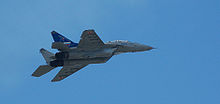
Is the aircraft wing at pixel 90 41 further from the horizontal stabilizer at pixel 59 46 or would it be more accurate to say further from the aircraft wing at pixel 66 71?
the aircraft wing at pixel 66 71

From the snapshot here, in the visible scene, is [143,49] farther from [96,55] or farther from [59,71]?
[59,71]

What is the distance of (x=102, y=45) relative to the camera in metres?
58.0

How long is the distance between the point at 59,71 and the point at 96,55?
356 inches

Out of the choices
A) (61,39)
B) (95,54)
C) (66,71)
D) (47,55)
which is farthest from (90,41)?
(66,71)

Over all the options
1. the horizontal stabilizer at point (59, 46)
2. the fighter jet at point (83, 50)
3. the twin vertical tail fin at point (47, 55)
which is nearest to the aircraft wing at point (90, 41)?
the fighter jet at point (83, 50)

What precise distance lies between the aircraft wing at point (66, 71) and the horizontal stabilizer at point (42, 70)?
384 centimetres

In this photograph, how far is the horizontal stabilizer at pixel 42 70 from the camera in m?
59.5

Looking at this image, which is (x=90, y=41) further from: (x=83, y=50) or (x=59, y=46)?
(x=59, y=46)

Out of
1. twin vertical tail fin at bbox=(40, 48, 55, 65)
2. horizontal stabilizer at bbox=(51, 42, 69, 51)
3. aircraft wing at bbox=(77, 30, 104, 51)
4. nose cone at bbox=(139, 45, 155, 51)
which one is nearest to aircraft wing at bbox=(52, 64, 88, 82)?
twin vertical tail fin at bbox=(40, 48, 55, 65)

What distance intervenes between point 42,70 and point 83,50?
7502 mm

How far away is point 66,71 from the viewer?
211 feet

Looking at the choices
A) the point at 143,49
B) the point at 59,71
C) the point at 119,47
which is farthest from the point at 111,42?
the point at 59,71

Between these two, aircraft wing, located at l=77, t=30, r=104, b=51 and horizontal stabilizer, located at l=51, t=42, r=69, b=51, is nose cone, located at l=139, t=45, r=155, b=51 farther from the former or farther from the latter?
horizontal stabilizer, located at l=51, t=42, r=69, b=51

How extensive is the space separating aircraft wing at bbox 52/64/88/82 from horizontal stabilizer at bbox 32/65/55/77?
3.84 meters
